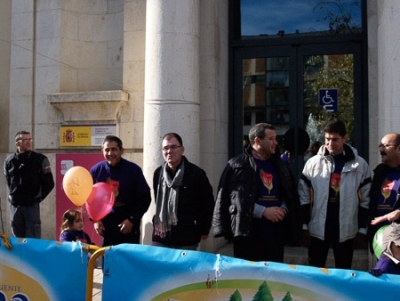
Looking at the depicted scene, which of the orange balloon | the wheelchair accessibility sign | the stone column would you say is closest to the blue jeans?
the stone column

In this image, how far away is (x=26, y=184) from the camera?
6.76 m

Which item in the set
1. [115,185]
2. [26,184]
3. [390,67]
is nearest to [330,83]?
[390,67]

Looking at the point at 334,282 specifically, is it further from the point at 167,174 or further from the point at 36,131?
the point at 36,131

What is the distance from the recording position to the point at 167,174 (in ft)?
15.8

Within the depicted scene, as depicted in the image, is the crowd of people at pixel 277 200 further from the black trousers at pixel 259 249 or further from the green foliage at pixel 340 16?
the green foliage at pixel 340 16

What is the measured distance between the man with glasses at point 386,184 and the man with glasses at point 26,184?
4.31m

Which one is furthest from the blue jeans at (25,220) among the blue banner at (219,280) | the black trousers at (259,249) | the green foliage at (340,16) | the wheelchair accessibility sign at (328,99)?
the green foliage at (340,16)

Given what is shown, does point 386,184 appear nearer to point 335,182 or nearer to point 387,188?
point 387,188

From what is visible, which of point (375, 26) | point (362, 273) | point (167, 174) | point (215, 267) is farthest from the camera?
point (375, 26)

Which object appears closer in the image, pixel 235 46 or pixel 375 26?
pixel 375 26

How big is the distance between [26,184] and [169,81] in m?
2.36

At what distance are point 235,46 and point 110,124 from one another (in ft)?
8.01

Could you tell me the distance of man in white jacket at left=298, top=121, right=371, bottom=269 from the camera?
467 centimetres

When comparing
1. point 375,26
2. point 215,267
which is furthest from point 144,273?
point 375,26
